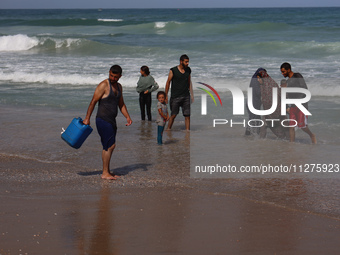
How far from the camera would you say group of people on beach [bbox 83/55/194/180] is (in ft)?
21.6

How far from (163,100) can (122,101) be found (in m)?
1.99

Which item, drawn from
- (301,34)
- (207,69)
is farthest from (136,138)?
(301,34)

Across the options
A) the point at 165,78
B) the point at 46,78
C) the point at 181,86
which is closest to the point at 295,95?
the point at 181,86

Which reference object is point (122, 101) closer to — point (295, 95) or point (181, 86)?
point (181, 86)

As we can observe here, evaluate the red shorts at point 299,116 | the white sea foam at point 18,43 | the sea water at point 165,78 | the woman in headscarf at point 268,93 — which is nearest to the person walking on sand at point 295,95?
the red shorts at point 299,116

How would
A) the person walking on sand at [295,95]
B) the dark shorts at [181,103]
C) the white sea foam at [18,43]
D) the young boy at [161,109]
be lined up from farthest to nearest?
the white sea foam at [18,43], the dark shorts at [181,103], the young boy at [161,109], the person walking on sand at [295,95]

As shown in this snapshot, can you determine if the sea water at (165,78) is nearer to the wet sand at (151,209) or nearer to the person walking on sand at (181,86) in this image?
the person walking on sand at (181,86)

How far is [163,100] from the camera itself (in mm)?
8773

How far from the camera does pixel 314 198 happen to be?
6066 mm

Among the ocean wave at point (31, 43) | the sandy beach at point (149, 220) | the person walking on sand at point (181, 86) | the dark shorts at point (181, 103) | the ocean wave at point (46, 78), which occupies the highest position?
the ocean wave at point (31, 43)

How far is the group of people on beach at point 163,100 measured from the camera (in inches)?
260

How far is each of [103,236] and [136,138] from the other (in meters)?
4.78

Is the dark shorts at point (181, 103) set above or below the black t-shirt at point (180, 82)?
below

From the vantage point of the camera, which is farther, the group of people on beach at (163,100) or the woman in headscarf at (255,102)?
the woman in headscarf at (255,102)
